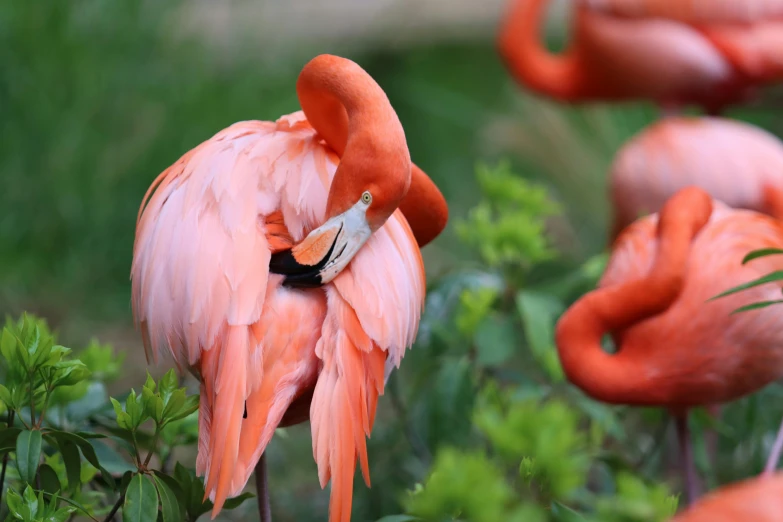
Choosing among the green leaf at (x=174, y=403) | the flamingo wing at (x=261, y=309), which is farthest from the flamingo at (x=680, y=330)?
the green leaf at (x=174, y=403)

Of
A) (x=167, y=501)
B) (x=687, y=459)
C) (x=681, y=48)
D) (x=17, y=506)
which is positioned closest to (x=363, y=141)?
(x=167, y=501)

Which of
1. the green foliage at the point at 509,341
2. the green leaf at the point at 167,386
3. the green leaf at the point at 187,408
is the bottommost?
the green foliage at the point at 509,341

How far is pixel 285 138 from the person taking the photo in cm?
129

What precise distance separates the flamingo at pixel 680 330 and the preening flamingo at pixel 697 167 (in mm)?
585

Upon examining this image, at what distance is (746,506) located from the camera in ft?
2.44

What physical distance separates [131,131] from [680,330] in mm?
2059

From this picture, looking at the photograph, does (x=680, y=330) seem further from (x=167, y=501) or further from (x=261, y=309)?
(x=167, y=501)

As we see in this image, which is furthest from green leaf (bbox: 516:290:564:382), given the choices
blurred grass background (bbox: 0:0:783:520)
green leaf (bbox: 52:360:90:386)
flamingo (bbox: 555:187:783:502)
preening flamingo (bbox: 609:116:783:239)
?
green leaf (bbox: 52:360:90:386)

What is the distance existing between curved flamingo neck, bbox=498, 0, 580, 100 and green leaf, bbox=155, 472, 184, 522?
5.99ft

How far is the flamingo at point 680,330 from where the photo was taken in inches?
58.6

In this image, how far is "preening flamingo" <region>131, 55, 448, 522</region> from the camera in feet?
3.64

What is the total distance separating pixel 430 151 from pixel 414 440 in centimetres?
275

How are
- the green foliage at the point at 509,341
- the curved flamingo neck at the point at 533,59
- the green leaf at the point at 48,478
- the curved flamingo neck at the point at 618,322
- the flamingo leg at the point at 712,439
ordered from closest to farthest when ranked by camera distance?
the green leaf at the point at 48,478 → the curved flamingo neck at the point at 618,322 → the green foliage at the point at 509,341 → the flamingo leg at the point at 712,439 → the curved flamingo neck at the point at 533,59

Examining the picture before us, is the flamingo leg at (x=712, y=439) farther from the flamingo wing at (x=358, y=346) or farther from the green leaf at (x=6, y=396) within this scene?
the green leaf at (x=6, y=396)
